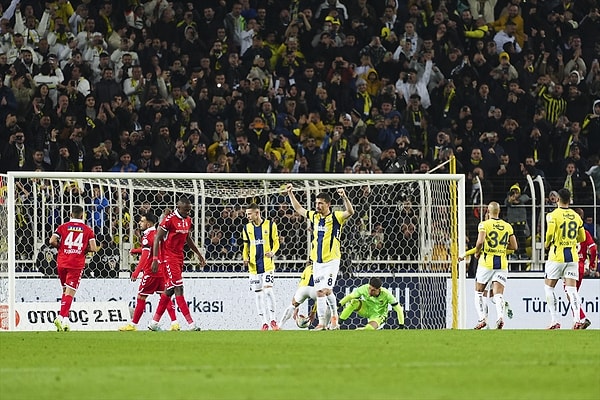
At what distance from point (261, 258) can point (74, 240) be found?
116 inches

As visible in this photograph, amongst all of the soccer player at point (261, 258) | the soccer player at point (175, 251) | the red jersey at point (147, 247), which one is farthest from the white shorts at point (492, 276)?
the red jersey at point (147, 247)

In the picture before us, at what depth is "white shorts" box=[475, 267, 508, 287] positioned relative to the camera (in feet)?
60.6

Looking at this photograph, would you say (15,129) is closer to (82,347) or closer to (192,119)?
(192,119)

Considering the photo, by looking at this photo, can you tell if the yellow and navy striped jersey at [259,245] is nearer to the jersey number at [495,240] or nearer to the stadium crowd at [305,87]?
the stadium crowd at [305,87]

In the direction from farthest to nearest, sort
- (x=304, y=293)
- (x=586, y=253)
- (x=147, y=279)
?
1. (x=586, y=253)
2. (x=304, y=293)
3. (x=147, y=279)

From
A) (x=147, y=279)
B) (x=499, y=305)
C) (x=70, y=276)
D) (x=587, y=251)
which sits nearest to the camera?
(x=70, y=276)

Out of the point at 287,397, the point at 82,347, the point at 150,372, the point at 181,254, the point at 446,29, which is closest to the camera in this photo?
the point at 287,397

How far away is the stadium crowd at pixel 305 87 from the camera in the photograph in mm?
22000

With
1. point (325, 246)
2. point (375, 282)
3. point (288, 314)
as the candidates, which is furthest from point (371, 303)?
point (325, 246)

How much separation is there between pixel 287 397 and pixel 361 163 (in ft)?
45.0

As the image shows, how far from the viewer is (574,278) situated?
1783cm

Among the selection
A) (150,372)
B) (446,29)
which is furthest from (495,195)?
(150,372)

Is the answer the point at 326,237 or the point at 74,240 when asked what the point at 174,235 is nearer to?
the point at 74,240

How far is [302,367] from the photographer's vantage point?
10.1 meters
